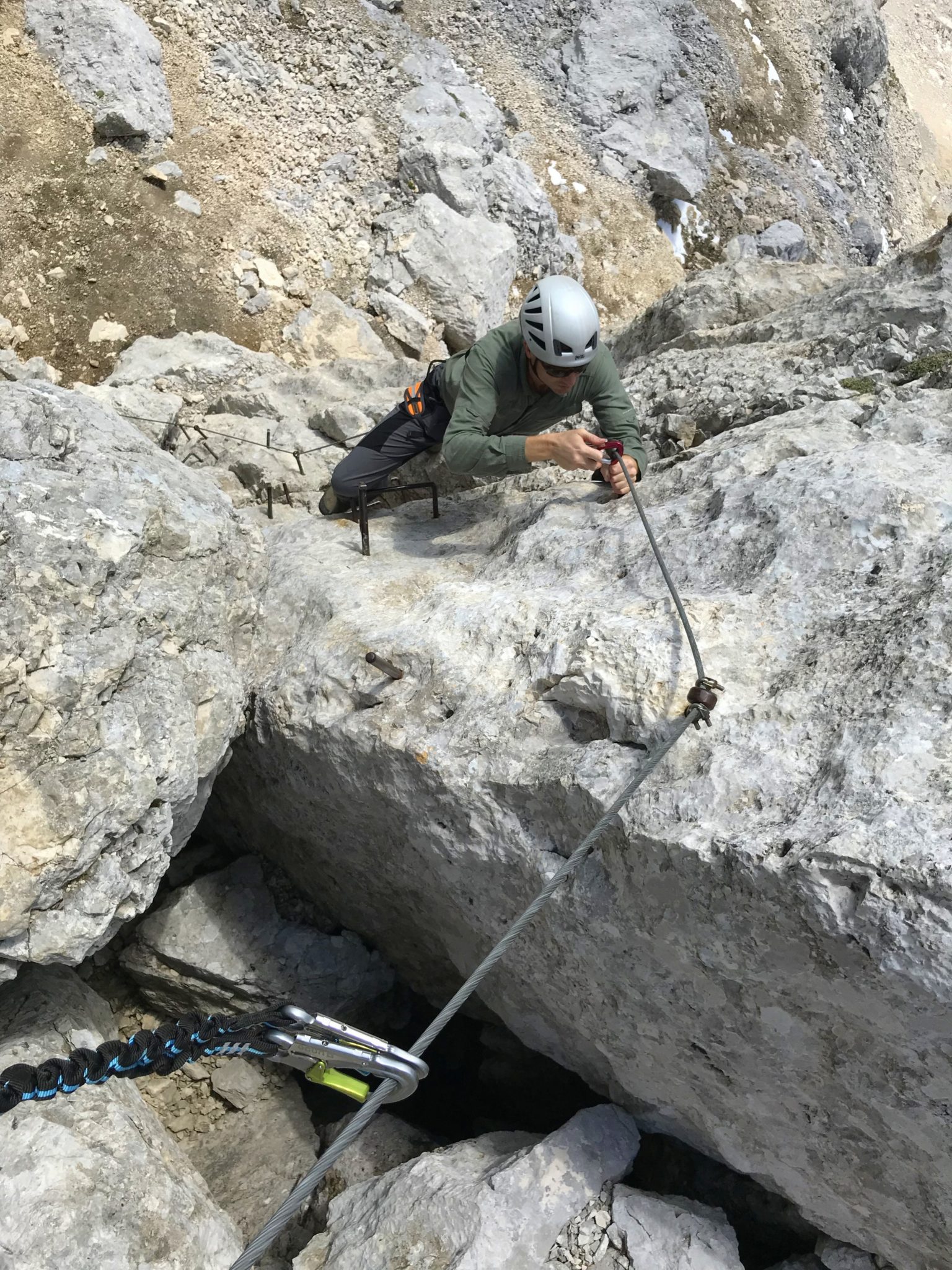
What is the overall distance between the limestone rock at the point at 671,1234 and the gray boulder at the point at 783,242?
862 inches

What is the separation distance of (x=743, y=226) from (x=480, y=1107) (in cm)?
2268

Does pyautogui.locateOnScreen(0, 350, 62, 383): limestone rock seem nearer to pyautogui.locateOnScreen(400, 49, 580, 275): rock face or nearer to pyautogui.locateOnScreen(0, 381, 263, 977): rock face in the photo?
pyautogui.locateOnScreen(0, 381, 263, 977): rock face

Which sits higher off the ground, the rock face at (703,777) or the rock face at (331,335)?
the rock face at (703,777)

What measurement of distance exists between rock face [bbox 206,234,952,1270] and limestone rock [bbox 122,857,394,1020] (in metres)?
0.26

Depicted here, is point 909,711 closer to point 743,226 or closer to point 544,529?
point 544,529

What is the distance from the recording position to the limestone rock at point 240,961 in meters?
5.45

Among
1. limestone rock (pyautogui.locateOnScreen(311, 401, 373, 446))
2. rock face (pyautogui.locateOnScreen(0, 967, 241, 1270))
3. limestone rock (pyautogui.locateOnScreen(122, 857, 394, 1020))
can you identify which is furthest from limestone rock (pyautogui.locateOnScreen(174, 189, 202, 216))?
rock face (pyautogui.locateOnScreen(0, 967, 241, 1270))

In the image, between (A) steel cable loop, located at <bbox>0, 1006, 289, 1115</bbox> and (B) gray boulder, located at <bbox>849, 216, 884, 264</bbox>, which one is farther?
(B) gray boulder, located at <bbox>849, 216, 884, 264</bbox>

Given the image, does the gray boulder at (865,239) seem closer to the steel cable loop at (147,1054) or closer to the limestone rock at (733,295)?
the limestone rock at (733,295)

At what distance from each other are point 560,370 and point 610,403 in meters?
0.48

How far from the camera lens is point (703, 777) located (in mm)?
3381

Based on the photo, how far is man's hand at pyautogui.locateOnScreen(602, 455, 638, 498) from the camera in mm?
5336

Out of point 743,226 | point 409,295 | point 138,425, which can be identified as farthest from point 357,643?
point 743,226

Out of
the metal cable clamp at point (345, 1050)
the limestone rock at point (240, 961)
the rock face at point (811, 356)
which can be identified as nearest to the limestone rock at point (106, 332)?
the rock face at point (811, 356)
